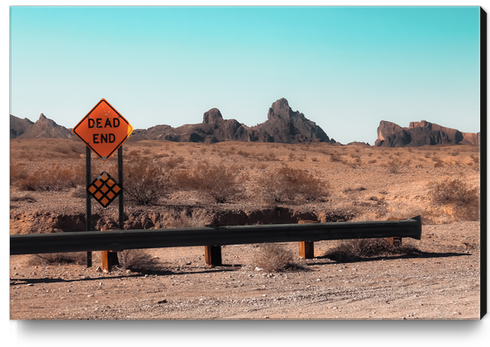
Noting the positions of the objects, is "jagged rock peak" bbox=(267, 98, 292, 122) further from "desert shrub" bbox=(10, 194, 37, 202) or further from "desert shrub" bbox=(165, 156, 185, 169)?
"desert shrub" bbox=(10, 194, 37, 202)

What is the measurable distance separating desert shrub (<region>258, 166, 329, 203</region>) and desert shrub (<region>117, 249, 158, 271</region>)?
9.72m

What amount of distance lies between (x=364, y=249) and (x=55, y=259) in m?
5.58

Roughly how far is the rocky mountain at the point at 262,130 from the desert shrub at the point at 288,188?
10355 cm

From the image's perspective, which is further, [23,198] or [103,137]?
[23,198]

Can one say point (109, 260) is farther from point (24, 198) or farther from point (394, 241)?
point (24, 198)

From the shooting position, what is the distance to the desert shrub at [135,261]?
7750mm

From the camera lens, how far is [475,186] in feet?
63.1

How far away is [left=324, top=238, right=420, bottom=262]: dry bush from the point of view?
873 centimetres

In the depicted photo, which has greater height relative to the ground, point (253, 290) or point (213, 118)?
point (213, 118)

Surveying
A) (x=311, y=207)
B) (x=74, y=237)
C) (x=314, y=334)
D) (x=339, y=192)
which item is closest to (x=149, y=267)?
(x=74, y=237)

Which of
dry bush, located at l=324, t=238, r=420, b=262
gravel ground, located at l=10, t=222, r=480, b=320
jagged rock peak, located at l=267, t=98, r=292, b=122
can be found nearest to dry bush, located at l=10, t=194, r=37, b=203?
gravel ground, located at l=10, t=222, r=480, b=320

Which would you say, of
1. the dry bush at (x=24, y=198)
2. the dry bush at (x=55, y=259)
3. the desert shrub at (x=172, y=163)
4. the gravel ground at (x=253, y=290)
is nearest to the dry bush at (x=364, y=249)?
the gravel ground at (x=253, y=290)

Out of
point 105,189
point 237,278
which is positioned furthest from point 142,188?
point 237,278

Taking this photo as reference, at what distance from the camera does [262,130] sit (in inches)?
5404
